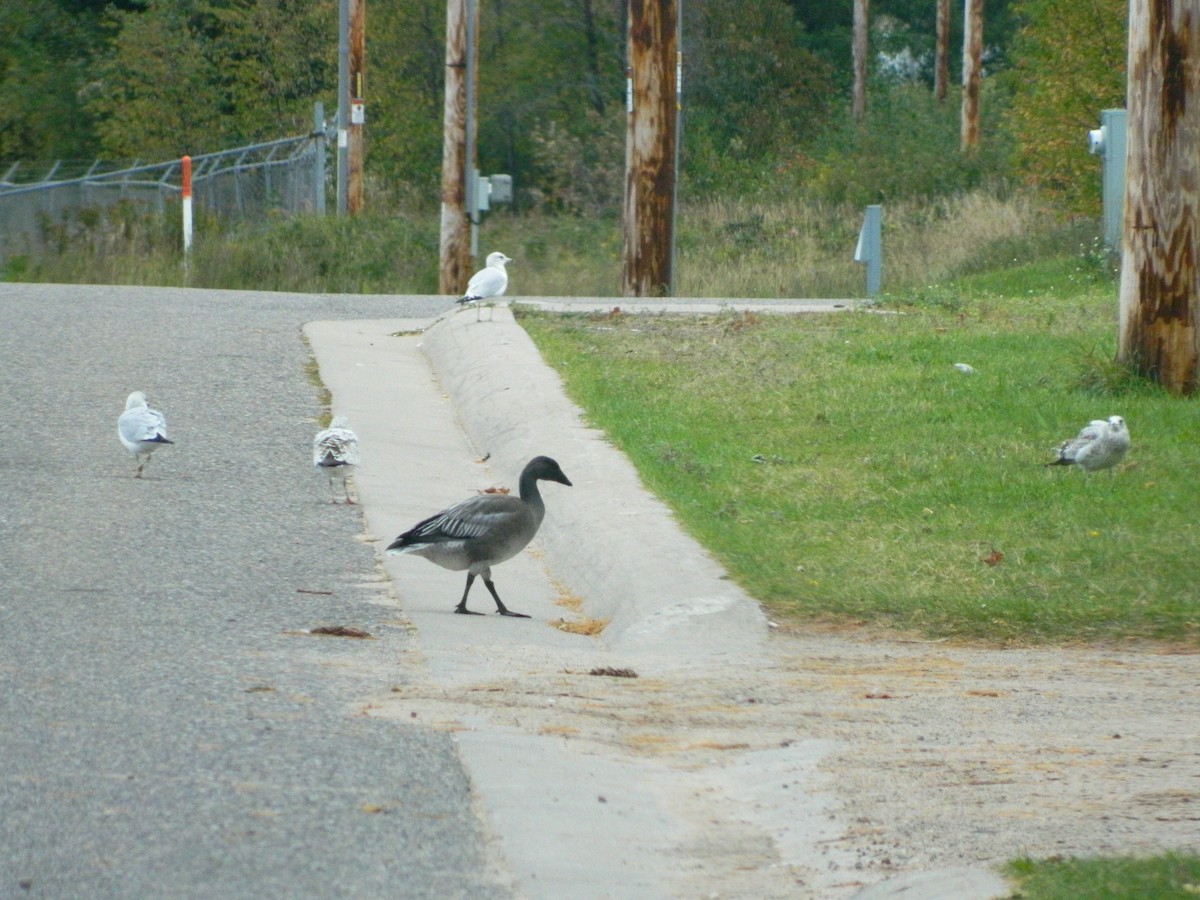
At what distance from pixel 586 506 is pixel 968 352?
589 centimetres

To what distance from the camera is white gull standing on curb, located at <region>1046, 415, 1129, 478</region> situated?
10.3m

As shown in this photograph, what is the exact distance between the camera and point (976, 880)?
4762 millimetres

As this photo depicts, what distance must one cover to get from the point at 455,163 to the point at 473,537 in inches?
703

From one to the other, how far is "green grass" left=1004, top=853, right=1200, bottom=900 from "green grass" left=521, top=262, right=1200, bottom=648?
337cm

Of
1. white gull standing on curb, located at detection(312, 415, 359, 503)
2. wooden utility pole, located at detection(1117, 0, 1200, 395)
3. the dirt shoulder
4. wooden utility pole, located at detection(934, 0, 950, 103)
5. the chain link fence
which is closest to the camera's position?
the dirt shoulder

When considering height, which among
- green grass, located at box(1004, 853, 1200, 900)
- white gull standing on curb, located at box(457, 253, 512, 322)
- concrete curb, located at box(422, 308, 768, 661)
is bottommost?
green grass, located at box(1004, 853, 1200, 900)

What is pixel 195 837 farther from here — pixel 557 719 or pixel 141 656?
pixel 141 656

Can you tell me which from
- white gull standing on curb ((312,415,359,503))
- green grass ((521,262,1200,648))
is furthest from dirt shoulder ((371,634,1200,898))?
white gull standing on curb ((312,415,359,503))

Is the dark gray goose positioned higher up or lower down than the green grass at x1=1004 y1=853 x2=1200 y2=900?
higher up

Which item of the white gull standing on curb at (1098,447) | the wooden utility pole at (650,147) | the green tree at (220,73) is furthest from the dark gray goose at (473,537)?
the green tree at (220,73)

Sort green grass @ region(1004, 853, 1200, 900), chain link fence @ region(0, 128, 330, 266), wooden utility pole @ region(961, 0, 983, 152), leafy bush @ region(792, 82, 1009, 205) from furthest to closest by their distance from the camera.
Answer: wooden utility pole @ region(961, 0, 983, 152) → leafy bush @ region(792, 82, 1009, 205) → chain link fence @ region(0, 128, 330, 266) → green grass @ region(1004, 853, 1200, 900)

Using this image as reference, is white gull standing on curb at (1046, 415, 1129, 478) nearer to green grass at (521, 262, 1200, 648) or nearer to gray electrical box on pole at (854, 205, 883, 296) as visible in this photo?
green grass at (521, 262, 1200, 648)

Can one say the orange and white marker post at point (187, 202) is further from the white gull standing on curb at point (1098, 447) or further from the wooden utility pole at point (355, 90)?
the white gull standing on curb at point (1098, 447)

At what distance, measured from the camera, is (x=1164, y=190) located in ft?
39.9
